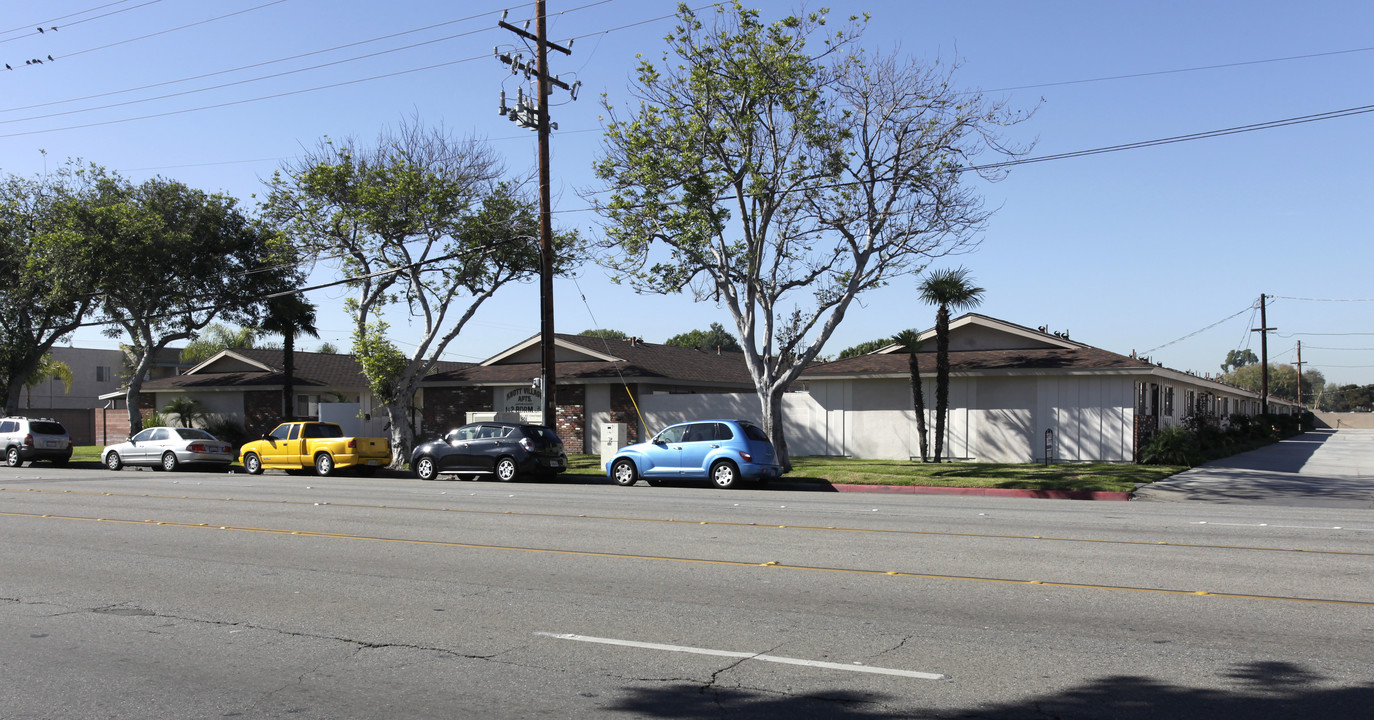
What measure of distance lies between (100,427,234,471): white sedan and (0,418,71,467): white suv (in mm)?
3197

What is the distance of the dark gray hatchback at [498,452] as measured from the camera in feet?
81.6

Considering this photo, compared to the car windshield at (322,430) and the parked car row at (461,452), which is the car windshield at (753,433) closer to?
the parked car row at (461,452)

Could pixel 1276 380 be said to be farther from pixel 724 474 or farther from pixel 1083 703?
pixel 1083 703

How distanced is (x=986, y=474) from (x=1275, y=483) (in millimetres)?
6110

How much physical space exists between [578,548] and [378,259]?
20.7 metres

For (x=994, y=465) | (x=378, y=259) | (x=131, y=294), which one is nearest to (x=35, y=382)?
(x=131, y=294)

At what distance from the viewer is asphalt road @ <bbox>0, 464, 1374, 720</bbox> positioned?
583 centimetres

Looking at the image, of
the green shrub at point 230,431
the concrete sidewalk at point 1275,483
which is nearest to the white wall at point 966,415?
the concrete sidewalk at point 1275,483

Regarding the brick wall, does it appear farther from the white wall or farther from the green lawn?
the green lawn

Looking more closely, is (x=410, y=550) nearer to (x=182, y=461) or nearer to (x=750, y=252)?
(x=750, y=252)

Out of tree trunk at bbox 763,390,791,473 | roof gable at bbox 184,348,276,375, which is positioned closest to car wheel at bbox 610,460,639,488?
tree trunk at bbox 763,390,791,473

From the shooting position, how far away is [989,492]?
21.2 metres

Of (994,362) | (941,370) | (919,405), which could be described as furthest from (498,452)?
(994,362)

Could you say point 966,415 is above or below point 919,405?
below
